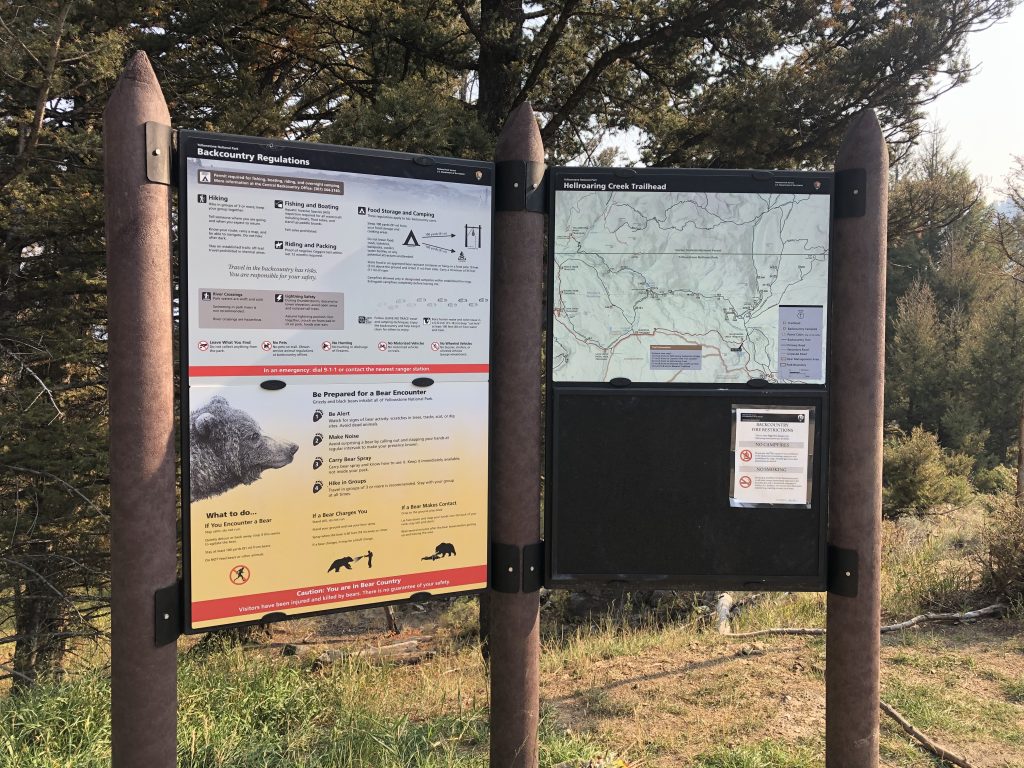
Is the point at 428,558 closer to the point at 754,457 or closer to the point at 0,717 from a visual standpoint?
the point at 754,457

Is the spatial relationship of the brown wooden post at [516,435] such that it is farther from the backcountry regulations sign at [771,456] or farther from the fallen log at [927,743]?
the fallen log at [927,743]

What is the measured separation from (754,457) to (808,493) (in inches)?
10.8

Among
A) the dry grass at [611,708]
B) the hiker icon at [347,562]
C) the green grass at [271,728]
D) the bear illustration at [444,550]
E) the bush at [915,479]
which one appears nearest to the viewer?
the hiker icon at [347,562]

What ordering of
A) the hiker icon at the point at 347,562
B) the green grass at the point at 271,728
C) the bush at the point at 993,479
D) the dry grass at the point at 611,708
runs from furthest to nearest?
the bush at the point at 993,479 < the dry grass at the point at 611,708 < the green grass at the point at 271,728 < the hiker icon at the point at 347,562

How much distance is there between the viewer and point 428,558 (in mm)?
2893

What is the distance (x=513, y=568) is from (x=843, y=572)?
140cm

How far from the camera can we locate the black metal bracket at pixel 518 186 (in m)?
2.91

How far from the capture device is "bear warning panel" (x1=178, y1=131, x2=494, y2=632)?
2.47 meters

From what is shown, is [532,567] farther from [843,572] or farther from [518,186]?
[518,186]

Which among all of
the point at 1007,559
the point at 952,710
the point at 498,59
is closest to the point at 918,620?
the point at 1007,559

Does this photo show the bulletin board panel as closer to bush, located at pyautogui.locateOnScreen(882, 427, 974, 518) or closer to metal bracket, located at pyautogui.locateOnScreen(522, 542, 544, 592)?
metal bracket, located at pyautogui.locateOnScreen(522, 542, 544, 592)

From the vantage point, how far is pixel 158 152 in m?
2.36

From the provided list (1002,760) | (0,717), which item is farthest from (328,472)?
(1002,760)

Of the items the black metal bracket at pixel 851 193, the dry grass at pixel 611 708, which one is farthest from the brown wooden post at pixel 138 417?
the black metal bracket at pixel 851 193
